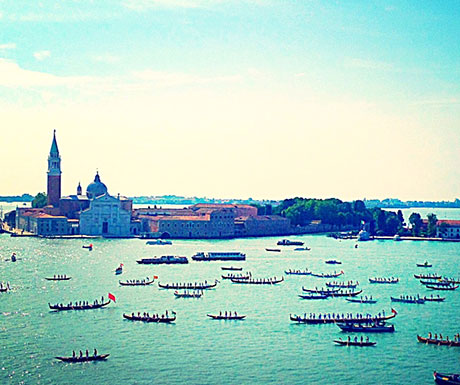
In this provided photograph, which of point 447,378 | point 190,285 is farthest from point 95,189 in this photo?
point 447,378

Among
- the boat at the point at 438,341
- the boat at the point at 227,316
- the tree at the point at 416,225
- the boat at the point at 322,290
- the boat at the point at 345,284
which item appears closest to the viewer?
the boat at the point at 438,341

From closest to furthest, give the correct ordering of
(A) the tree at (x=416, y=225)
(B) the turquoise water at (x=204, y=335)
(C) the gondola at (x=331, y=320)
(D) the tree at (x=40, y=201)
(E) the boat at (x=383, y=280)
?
1. (B) the turquoise water at (x=204, y=335)
2. (C) the gondola at (x=331, y=320)
3. (E) the boat at (x=383, y=280)
4. (A) the tree at (x=416, y=225)
5. (D) the tree at (x=40, y=201)

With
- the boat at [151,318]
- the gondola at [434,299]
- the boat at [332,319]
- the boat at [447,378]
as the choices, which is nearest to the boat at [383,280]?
the gondola at [434,299]

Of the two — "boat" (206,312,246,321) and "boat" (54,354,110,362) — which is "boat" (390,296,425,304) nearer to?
"boat" (206,312,246,321)

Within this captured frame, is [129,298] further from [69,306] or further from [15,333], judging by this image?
[15,333]

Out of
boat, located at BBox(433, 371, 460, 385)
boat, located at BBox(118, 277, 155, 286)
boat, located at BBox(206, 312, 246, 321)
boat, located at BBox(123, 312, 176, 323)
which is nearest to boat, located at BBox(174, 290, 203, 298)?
boat, located at BBox(118, 277, 155, 286)

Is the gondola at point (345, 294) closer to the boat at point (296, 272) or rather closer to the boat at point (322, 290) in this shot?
the boat at point (322, 290)

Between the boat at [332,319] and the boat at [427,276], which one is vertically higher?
the boat at [427,276]
